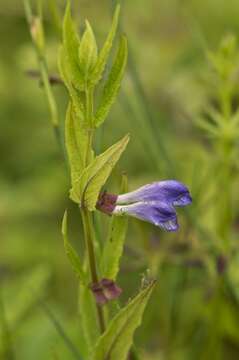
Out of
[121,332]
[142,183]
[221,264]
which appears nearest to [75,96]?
[121,332]

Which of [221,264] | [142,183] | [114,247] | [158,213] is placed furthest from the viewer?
[142,183]

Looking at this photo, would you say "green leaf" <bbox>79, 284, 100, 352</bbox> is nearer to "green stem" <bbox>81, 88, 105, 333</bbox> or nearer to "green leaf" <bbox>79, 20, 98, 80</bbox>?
"green stem" <bbox>81, 88, 105, 333</bbox>

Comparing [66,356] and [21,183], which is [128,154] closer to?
[21,183]

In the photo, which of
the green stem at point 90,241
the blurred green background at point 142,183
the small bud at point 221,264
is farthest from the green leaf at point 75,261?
the small bud at point 221,264

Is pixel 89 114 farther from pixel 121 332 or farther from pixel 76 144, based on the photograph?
pixel 121 332

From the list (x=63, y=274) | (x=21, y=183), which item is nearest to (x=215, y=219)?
(x=63, y=274)

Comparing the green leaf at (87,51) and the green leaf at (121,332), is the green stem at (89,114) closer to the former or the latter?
the green leaf at (87,51)

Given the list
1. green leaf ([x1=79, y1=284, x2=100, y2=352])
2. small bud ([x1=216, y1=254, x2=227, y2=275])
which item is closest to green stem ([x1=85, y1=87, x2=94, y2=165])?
green leaf ([x1=79, y1=284, x2=100, y2=352])
